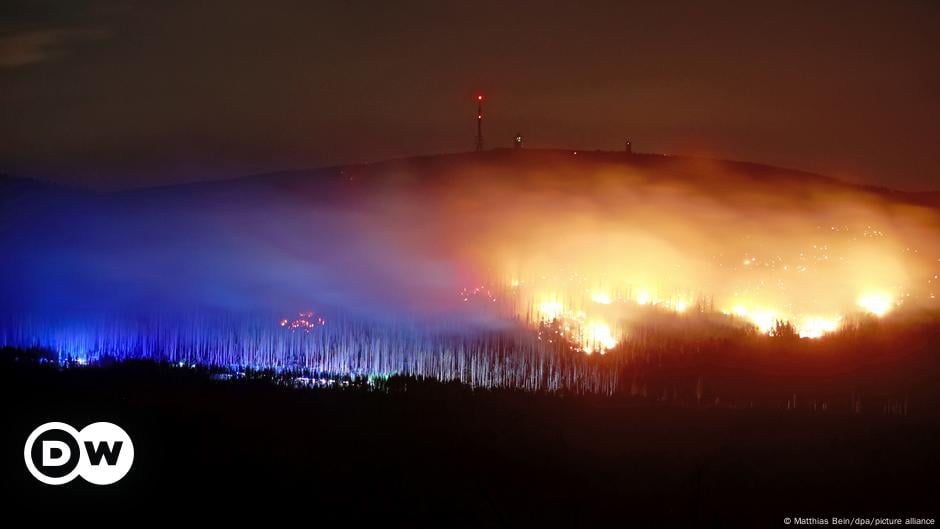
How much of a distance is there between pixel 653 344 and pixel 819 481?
8030mm

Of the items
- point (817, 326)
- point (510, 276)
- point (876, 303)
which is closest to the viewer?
point (817, 326)

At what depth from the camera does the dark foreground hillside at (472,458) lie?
29.4 ft

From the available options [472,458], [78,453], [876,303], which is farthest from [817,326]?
[78,453]

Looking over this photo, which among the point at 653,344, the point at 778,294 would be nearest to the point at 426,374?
the point at 653,344

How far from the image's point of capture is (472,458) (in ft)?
33.6

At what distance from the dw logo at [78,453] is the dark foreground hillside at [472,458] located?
141mm

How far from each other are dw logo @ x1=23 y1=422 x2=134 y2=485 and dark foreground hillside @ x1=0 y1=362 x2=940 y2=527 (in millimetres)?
141

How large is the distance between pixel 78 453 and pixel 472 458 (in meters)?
4.35

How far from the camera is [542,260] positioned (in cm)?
2627

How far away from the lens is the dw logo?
371 inches

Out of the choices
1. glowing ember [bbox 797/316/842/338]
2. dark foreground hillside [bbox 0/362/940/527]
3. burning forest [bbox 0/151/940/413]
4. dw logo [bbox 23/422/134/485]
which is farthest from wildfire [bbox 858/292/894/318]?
dw logo [bbox 23/422/134/485]

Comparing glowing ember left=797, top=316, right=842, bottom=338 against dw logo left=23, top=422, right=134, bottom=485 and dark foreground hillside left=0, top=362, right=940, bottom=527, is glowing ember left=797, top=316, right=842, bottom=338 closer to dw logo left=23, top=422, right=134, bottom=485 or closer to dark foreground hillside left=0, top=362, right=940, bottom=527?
dark foreground hillside left=0, top=362, right=940, bottom=527

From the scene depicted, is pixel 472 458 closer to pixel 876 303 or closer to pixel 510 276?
pixel 510 276

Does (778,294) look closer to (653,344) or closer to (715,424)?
(653,344)
